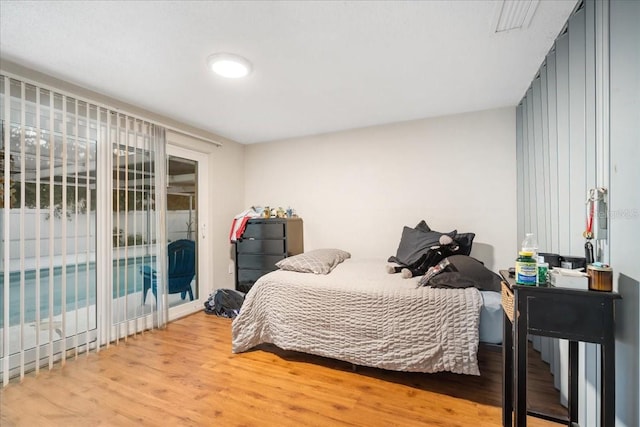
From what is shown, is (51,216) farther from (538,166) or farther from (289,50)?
(538,166)

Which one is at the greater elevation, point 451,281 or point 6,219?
point 6,219

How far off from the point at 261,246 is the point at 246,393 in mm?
1936

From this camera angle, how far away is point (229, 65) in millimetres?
2037

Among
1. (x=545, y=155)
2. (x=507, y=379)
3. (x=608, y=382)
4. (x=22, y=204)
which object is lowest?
(x=507, y=379)

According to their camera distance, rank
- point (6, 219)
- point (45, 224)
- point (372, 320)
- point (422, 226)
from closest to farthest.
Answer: point (6, 219) → point (372, 320) → point (45, 224) → point (422, 226)

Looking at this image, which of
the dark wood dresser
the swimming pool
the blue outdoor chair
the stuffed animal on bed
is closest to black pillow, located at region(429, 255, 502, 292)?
the stuffed animal on bed

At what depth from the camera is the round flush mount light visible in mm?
1958

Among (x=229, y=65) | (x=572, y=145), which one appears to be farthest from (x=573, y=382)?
(x=229, y=65)

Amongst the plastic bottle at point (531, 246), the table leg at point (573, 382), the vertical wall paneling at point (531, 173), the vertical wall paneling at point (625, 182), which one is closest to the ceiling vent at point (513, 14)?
the vertical wall paneling at point (625, 182)

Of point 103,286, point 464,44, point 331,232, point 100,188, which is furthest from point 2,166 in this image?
point 464,44

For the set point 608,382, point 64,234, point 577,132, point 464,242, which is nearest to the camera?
point 608,382

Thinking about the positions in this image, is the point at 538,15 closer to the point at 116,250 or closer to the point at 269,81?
the point at 269,81

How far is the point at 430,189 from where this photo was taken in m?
3.23

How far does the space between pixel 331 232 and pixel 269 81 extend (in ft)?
6.79
